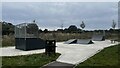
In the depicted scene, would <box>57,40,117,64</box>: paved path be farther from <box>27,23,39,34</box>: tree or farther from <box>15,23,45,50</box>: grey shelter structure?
<box>27,23,39,34</box>: tree

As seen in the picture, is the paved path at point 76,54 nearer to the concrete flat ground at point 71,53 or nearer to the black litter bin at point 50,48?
the concrete flat ground at point 71,53

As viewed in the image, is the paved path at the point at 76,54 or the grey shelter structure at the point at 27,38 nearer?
the paved path at the point at 76,54

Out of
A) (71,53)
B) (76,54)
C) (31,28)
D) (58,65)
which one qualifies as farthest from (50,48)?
(31,28)

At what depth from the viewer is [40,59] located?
9.60 metres

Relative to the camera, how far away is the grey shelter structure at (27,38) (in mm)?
14102

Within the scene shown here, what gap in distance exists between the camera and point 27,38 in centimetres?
1411

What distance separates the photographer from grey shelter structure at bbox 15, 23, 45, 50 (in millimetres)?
14102

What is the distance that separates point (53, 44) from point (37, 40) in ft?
13.5

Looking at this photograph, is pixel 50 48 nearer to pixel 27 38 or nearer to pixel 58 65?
pixel 58 65

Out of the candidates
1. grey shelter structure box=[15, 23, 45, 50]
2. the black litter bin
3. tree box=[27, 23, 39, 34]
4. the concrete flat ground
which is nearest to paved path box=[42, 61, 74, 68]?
the concrete flat ground

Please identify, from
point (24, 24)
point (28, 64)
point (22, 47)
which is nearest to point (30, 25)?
point (24, 24)

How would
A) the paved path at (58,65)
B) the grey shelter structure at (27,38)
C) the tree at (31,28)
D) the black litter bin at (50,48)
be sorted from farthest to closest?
1. the tree at (31,28)
2. the grey shelter structure at (27,38)
3. the black litter bin at (50,48)
4. the paved path at (58,65)

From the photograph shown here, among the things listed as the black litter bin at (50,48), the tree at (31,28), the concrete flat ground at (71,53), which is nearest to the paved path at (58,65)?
the concrete flat ground at (71,53)

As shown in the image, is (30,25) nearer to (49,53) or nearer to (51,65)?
(49,53)
